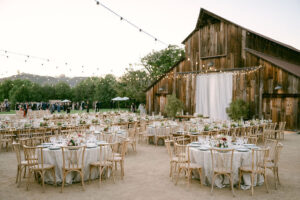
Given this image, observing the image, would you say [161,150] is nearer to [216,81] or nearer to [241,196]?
[241,196]

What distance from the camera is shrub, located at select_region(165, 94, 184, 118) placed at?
20.4 meters

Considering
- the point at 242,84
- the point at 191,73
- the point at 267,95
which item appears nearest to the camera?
the point at 267,95

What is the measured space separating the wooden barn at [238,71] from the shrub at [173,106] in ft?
2.77

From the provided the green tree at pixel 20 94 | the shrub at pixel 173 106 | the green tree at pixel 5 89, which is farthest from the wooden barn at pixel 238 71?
the green tree at pixel 5 89

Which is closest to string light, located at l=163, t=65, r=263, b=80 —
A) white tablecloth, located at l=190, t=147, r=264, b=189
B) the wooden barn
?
the wooden barn

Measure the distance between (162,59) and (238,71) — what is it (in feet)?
62.9

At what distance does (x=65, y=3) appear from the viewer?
10352 mm

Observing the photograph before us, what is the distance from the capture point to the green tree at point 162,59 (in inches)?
1417

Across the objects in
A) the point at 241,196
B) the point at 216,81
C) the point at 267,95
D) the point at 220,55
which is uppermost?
the point at 220,55

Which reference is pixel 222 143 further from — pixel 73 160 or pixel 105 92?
pixel 105 92

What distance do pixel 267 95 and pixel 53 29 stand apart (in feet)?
46.6

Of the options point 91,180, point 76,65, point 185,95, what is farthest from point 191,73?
point 91,180

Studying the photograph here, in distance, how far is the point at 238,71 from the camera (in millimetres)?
18062

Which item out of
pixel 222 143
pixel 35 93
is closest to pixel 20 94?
pixel 35 93
